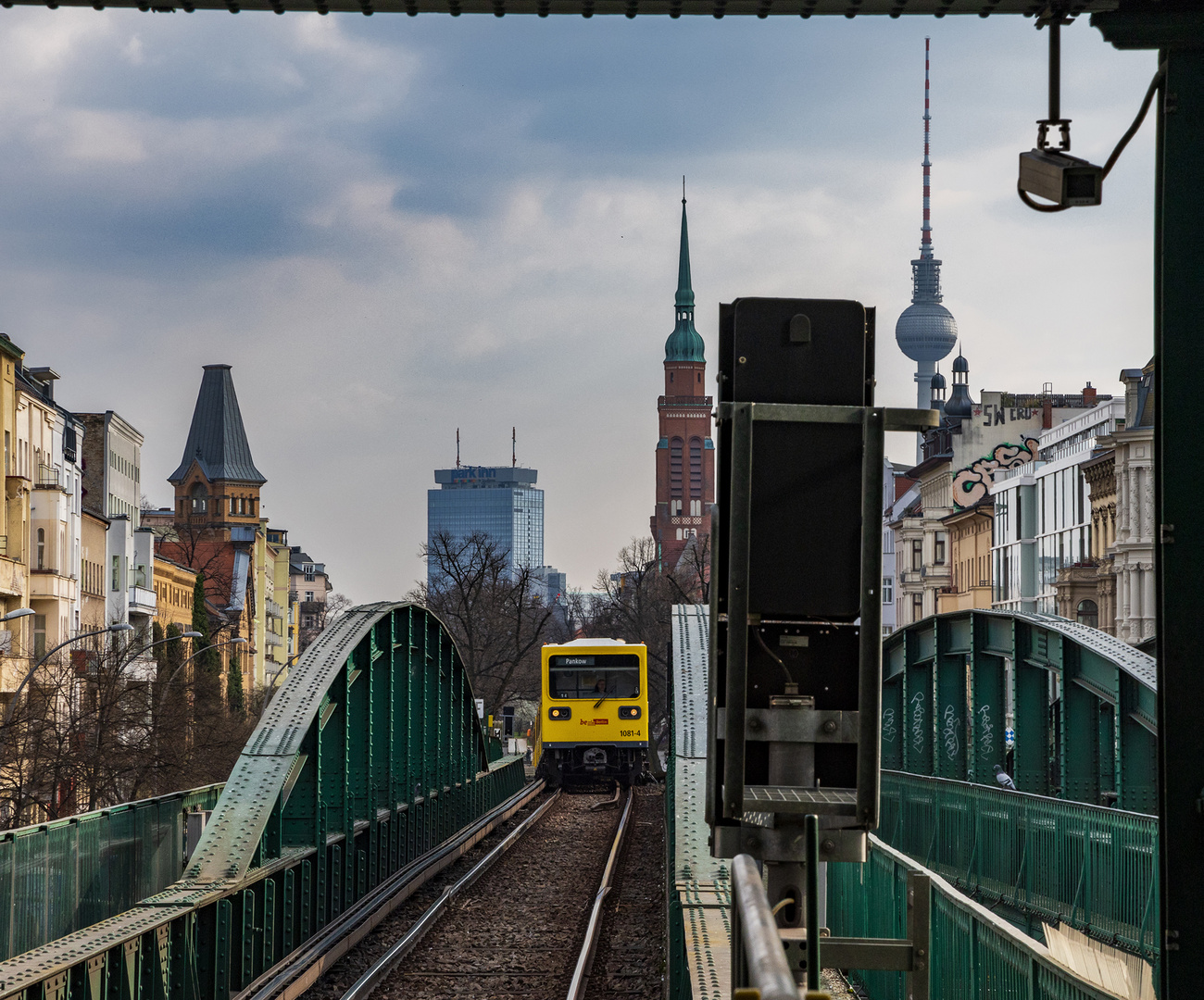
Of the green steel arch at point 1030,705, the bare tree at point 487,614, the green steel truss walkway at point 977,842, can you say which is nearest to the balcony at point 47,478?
the bare tree at point 487,614

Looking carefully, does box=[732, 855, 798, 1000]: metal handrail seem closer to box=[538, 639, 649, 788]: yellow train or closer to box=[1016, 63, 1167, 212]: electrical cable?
box=[1016, 63, 1167, 212]: electrical cable

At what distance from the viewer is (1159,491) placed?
5.81m

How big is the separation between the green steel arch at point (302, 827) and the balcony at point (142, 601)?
5753 cm

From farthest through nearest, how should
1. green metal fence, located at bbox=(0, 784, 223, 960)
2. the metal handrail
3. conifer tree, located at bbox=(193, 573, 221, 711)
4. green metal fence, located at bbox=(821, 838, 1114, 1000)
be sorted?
conifer tree, located at bbox=(193, 573, 221, 711) → green metal fence, located at bbox=(0, 784, 223, 960) → green metal fence, located at bbox=(821, 838, 1114, 1000) → the metal handrail

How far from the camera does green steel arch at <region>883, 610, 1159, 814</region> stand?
1683 centimetres

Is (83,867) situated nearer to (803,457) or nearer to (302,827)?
(302,827)

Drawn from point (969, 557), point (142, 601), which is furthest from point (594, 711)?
point (969, 557)

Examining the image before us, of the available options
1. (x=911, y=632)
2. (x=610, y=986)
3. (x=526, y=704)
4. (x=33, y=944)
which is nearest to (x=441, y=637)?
(x=911, y=632)

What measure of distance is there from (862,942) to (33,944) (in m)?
7.88

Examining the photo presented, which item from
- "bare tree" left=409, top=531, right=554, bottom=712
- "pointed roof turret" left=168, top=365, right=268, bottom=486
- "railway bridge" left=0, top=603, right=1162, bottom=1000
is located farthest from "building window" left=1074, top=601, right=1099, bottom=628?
"pointed roof turret" left=168, top=365, right=268, bottom=486

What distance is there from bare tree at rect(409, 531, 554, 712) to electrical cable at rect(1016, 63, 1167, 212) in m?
60.7

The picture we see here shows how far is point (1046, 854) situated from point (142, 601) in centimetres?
7370

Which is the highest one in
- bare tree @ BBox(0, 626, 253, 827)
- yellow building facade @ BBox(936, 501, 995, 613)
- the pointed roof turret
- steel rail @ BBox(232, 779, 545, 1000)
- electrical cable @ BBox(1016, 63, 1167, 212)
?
the pointed roof turret

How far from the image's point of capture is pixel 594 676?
130 feet
